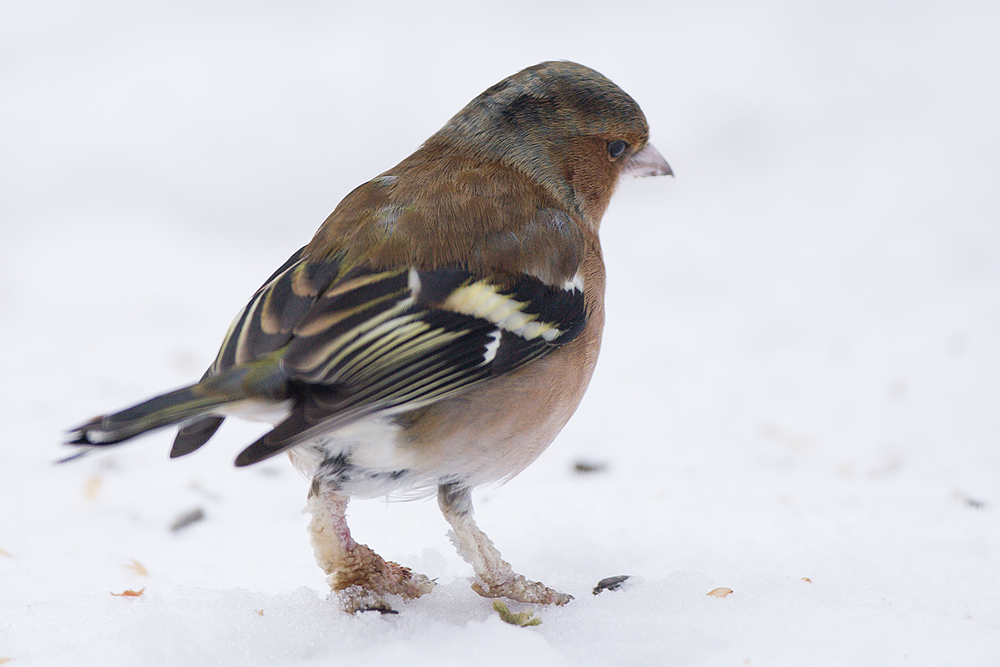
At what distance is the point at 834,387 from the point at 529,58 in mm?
3254

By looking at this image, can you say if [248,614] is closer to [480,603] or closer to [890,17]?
[480,603]

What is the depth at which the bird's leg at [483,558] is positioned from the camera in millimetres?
2451

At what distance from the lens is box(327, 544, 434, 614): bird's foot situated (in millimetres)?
2365

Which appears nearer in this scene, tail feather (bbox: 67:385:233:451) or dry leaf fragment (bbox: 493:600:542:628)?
tail feather (bbox: 67:385:233:451)

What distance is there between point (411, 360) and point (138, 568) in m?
1.41

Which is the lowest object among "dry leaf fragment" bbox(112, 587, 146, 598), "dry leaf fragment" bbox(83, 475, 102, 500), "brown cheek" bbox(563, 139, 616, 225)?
"dry leaf fragment" bbox(83, 475, 102, 500)

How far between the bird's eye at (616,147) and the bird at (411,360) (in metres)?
0.34

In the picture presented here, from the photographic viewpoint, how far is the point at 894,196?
6074mm

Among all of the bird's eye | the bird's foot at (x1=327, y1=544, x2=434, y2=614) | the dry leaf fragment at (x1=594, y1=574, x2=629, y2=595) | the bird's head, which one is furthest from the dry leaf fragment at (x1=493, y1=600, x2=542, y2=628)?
the bird's eye

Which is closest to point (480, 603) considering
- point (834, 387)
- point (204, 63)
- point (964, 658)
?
point (964, 658)

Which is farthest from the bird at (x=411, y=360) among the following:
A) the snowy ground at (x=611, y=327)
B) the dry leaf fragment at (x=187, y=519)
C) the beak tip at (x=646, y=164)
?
the dry leaf fragment at (x=187, y=519)

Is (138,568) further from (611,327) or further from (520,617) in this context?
(611,327)

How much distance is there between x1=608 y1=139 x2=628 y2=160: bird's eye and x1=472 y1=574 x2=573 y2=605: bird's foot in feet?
4.35

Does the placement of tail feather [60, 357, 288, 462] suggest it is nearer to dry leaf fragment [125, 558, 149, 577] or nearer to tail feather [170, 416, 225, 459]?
tail feather [170, 416, 225, 459]
